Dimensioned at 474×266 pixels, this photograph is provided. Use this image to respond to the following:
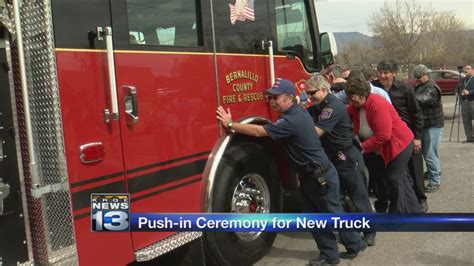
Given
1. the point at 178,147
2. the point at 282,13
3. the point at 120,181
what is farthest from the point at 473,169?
the point at 120,181

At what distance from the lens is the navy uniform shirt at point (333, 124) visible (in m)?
4.22

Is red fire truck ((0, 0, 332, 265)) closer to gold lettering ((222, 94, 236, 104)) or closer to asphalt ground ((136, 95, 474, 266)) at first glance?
gold lettering ((222, 94, 236, 104))

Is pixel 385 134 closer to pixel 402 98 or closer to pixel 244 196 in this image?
pixel 402 98

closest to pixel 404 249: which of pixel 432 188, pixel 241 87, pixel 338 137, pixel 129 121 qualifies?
pixel 338 137

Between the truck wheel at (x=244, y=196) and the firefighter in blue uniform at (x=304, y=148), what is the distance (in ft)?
0.87

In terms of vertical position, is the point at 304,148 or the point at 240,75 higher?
the point at 240,75

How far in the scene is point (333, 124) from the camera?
423 cm

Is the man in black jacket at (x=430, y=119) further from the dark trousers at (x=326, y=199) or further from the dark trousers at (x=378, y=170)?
the dark trousers at (x=326, y=199)

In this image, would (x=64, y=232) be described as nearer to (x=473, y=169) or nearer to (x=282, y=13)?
(x=282, y=13)

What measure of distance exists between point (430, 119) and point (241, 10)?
3451 mm

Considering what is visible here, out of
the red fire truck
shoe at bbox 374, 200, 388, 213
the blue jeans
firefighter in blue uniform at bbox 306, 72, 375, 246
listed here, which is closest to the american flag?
the red fire truck

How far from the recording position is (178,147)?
3.41 m

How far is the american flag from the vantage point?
398 cm

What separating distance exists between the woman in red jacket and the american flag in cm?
111
